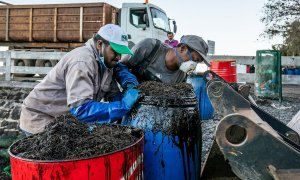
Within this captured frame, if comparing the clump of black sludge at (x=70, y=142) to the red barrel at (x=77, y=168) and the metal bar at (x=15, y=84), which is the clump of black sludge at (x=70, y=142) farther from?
the metal bar at (x=15, y=84)

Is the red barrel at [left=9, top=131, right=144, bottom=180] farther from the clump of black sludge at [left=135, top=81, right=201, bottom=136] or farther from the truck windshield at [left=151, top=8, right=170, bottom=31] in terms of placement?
the truck windshield at [left=151, top=8, right=170, bottom=31]

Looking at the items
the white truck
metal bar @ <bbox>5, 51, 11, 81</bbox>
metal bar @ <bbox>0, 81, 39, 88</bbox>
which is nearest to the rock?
metal bar @ <bbox>0, 81, 39, 88</bbox>

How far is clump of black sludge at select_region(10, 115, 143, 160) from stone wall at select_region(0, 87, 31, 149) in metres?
4.74

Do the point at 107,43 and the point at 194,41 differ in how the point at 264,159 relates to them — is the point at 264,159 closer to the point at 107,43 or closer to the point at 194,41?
the point at 107,43

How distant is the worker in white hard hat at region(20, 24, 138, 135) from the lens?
6.93 ft

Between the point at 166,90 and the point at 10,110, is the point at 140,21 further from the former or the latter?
the point at 166,90

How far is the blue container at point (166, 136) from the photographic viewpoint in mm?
2049

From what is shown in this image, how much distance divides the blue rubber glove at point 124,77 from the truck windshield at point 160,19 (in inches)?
380

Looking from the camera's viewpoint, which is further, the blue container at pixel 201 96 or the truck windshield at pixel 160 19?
the truck windshield at pixel 160 19

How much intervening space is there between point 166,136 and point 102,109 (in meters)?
0.47

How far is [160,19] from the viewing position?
1301 cm

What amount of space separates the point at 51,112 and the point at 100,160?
1.44 metres

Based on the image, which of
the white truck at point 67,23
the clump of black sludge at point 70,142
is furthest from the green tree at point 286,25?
the clump of black sludge at point 70,142

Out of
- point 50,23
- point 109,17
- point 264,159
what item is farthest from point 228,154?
point 50,23
